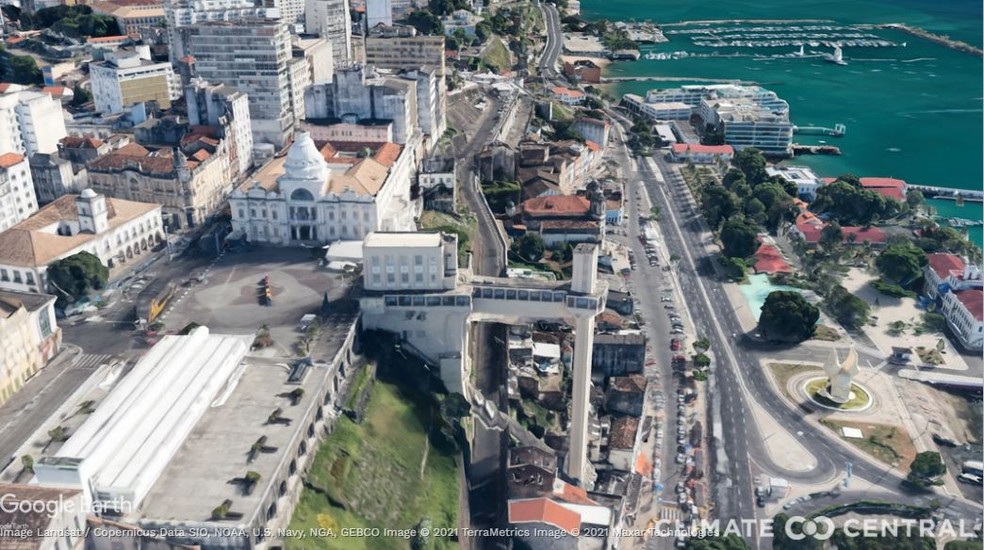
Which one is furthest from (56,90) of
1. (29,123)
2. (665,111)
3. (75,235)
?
(665,111)

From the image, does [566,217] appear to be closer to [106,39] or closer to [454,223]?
[454,223]

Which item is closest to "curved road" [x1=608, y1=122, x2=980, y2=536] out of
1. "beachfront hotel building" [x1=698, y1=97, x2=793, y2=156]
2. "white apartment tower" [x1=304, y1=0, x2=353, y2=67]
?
"beachfront hotel building" [x1=698, y1=97, x2=793, y2=156]

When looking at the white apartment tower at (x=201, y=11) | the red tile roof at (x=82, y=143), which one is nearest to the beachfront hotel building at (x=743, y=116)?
the white apartment tower at (x=201, y=11)

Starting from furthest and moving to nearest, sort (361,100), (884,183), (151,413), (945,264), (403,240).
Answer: (884,183)
(361,100)
(945,264)
(403,240)
(151,413)

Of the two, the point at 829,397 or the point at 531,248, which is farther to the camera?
the point at 531,248

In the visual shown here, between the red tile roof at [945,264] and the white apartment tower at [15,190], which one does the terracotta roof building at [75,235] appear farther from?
the red tile roof at [945,264]

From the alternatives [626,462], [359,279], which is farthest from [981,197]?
[359,279]
